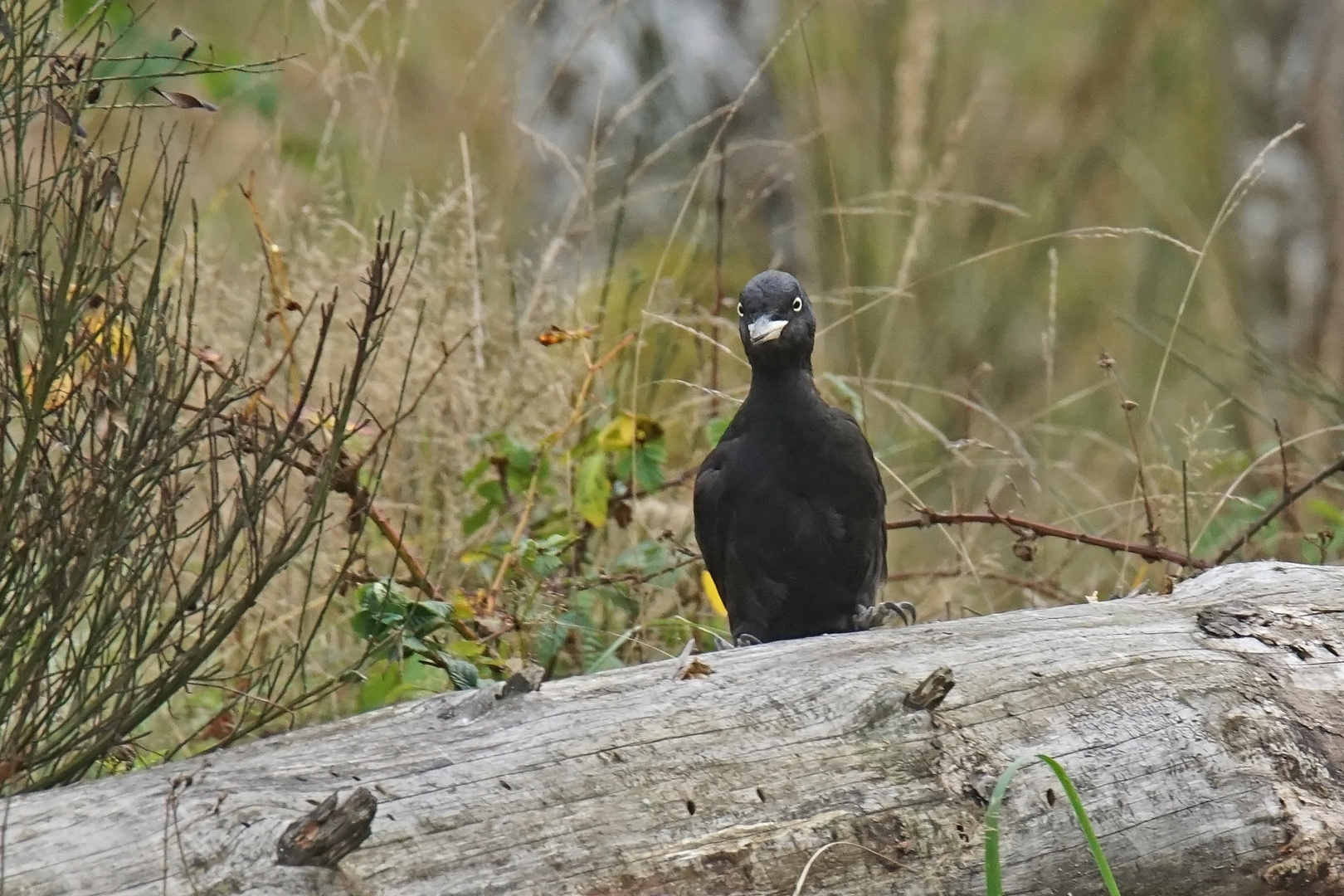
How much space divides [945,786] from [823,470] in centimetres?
101

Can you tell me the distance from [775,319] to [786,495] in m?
0.35

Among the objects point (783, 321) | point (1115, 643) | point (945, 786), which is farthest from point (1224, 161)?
point (945, 786)

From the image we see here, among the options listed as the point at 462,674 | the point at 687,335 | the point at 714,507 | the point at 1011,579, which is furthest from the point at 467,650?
the point at 687,335

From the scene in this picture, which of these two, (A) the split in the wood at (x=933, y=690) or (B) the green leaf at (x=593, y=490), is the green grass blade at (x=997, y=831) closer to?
(A) the split in the wood at (x=933, y=690)

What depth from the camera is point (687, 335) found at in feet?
14.9

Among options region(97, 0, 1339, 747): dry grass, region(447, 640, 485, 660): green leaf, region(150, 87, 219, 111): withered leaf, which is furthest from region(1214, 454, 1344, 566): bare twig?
region(150, 87, 219, 111): withered leaf

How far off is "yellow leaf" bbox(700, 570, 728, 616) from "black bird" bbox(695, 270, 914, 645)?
0.42 m

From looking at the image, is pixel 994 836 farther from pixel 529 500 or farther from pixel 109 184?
pixel 529 500

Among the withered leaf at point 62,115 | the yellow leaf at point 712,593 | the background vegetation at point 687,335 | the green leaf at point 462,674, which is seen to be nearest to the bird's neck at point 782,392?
the background vegetation at point 687,335

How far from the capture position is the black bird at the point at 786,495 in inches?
116

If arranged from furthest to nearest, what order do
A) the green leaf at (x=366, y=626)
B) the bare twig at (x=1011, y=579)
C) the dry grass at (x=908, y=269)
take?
the dry grass at (x=908, y=269) < the bare twig at (x=1011, y=579) < the green leaf at (x=366, y=626)

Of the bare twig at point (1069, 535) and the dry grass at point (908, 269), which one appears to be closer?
the bare twig at point (1069, 535)

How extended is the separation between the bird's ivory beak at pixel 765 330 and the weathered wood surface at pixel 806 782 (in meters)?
0.75

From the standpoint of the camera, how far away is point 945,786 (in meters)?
2.03
